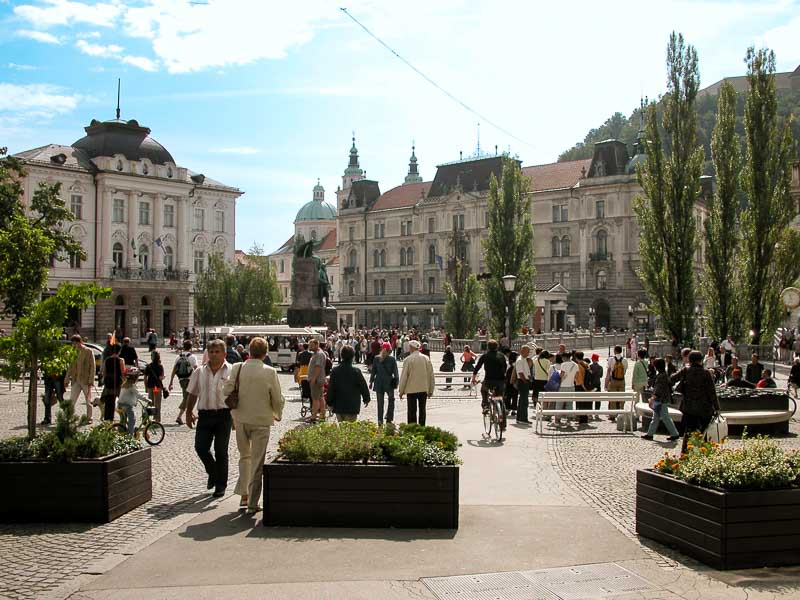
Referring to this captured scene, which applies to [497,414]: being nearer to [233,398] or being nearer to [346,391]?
[346,391]

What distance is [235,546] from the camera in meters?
7.15

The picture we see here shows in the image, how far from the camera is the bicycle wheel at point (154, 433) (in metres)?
13.4

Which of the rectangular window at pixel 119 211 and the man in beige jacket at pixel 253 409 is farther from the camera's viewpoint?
the rectangular window at pixel 119 211

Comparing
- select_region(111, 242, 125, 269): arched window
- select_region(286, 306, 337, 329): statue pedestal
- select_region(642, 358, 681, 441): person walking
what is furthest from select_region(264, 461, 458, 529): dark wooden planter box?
select_region(111, 242, 125, 269): arched window

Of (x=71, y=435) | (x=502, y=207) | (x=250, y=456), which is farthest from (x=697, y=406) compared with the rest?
(x=502, y=207)

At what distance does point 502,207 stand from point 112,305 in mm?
32871

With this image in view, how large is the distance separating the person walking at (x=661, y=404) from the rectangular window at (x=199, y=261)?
66434mm

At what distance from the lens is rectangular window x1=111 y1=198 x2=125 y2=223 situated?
230ft

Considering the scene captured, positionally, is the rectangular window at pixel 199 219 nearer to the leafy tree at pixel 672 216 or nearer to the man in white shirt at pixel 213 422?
the leafy tree at pixel 672 216

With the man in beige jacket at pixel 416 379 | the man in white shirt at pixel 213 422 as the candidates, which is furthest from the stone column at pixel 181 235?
the man in white shirt at pixel 213 422

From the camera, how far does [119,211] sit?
70.7 metres

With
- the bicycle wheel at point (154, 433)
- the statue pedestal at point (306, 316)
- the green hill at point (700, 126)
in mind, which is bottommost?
the bicycle wheel at point (154, 433)

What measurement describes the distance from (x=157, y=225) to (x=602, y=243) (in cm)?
4117

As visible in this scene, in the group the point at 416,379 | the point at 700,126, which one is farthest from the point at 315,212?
the point at 416,379
